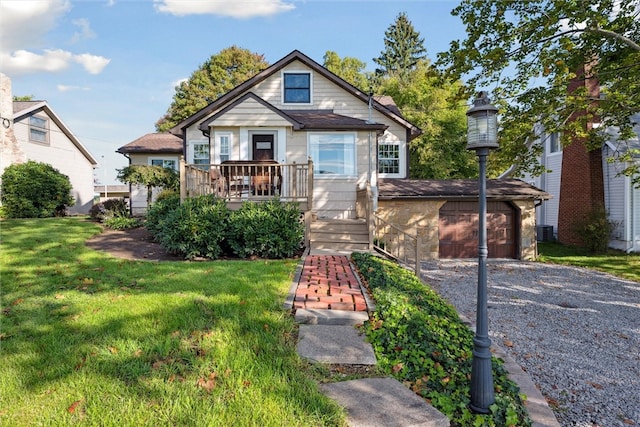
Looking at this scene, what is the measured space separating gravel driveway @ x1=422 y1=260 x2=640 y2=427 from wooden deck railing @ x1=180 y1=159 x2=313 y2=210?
4387 millimetres

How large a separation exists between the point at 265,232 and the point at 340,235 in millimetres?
2600

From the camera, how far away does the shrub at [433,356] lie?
2.98 metres

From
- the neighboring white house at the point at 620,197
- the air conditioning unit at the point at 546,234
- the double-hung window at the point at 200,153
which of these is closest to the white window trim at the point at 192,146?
the double-hung window at the point at 200,153

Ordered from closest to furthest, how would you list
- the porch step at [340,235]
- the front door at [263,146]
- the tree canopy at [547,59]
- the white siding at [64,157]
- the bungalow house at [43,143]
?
the tree canopy at [547,59] < the porch step at [340,235] < the front door at [263,146] < the bungalow house at [43,143] < the white siding at [64,157]

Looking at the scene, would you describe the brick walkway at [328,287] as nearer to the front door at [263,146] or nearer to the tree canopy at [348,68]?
the front door at [263,146]

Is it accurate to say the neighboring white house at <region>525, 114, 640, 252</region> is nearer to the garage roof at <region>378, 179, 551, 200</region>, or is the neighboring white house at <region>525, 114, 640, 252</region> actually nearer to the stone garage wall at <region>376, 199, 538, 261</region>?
the garage roof at <region>378, 179, 551, 200</region>

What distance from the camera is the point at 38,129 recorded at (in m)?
19.9

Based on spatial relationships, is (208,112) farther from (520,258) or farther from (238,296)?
(520,258)

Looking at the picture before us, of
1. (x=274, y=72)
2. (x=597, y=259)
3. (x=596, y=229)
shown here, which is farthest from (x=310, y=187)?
(x=596, y=229)

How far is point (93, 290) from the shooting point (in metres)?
5.17

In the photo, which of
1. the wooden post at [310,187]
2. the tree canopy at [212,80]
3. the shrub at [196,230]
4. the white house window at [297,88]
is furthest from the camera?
the tree canopy at [212,80]

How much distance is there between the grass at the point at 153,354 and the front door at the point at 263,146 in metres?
7.18

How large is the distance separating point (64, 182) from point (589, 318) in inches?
803

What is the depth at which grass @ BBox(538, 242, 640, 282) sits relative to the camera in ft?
37.4
